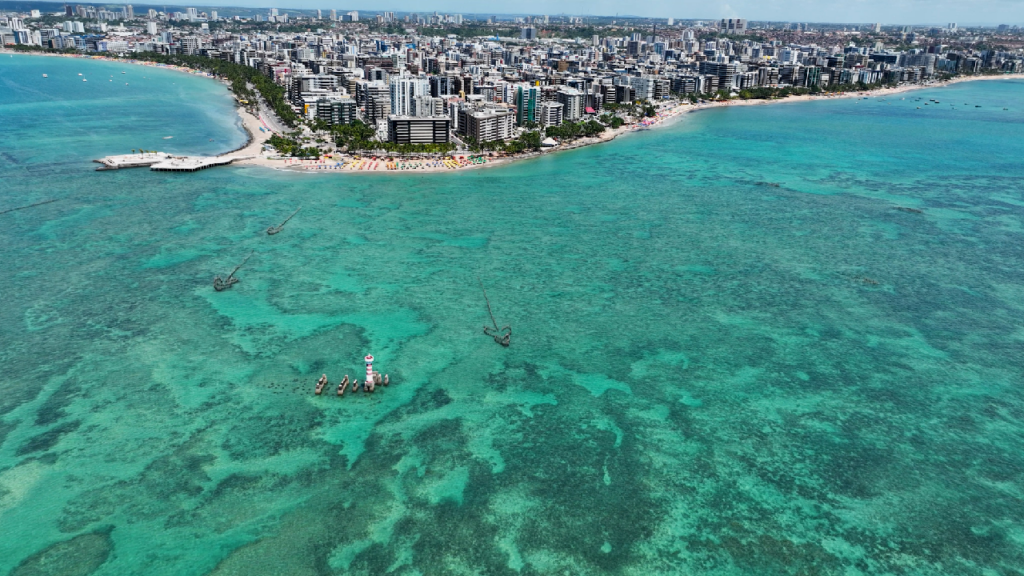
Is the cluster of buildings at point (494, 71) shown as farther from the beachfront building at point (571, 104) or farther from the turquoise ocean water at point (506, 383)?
the turquoise ocean water at point (506, 383)

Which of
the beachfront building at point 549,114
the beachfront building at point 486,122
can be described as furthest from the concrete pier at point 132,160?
the beachfront building at point 549,114

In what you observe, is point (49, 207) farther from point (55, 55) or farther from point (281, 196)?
point (55, 55)

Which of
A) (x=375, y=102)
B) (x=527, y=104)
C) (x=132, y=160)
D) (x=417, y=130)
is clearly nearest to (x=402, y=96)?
(x=375, y=102)

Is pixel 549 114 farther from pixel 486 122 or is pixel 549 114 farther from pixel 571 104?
pixel 486 122

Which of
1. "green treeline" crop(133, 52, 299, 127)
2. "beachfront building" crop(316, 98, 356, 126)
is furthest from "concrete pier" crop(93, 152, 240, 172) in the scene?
"beachfront building" crop(316, 98, 356, 126)

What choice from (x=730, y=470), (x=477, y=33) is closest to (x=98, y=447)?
(x=730, y=470)

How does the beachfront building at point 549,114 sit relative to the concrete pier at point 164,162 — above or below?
above
